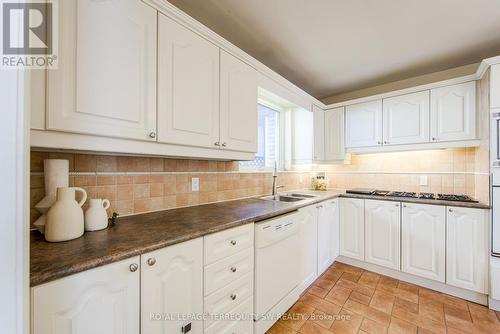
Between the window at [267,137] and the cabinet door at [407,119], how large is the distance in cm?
137

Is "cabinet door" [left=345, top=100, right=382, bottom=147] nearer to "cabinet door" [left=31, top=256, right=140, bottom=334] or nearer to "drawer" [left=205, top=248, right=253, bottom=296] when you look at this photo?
"drawer" [left=205, top=248, right=253, bottom=296]

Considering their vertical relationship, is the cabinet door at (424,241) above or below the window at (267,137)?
below

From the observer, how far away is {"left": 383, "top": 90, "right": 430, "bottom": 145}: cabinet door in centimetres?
233

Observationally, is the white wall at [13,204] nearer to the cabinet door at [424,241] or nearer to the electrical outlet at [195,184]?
the electrical outlet at [195,184]

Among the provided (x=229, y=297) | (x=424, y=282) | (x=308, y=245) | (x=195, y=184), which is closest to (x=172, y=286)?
(x=229, y=297)

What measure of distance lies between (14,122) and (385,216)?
114 inches

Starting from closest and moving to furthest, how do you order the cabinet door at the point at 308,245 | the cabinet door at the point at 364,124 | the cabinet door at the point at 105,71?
the cabinet door at the point at 105,71, the cabinet door at the point at 308,245, the cabinet door at the point at 364,124

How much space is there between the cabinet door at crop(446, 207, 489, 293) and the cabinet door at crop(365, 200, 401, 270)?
41cm

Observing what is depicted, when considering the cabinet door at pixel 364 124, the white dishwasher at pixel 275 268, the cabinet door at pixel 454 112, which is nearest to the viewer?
the white dishwasher at pixel 275 268

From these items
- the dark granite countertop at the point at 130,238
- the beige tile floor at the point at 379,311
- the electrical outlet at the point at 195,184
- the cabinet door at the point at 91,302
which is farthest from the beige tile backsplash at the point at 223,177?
the beige tile floor at the point at 379,311

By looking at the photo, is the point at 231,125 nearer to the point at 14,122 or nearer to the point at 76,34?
the point at 76,34

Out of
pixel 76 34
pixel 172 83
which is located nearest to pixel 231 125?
pixel 172 83

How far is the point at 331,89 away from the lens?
122 inches

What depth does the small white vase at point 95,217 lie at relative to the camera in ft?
3.37
